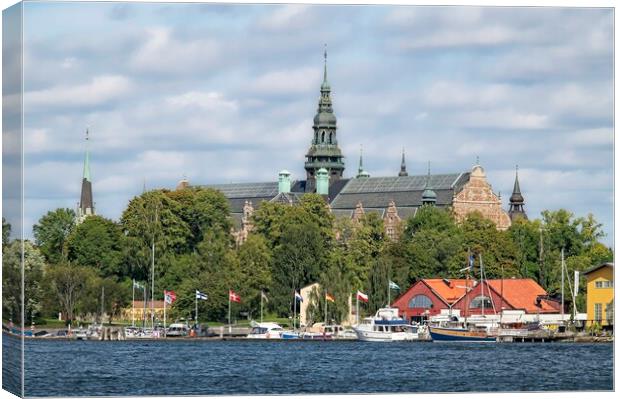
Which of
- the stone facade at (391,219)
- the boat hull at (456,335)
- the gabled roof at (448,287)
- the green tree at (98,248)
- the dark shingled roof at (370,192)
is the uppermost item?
the dark shingled roof at (370,192)

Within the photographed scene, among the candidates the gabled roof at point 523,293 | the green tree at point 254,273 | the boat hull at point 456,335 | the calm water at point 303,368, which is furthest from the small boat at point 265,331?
the gabled roof at point 523,293

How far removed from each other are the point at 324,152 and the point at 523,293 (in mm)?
61731

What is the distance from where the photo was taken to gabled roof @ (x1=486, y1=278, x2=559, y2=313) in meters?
87.5

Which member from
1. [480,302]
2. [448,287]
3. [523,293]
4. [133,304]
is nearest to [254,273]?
[133,304]

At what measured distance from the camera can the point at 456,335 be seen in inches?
3135

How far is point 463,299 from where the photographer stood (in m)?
89.3

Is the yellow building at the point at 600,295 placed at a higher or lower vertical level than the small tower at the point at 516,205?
lower

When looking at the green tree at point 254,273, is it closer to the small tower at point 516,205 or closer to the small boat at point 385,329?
the small boat at point 385,329

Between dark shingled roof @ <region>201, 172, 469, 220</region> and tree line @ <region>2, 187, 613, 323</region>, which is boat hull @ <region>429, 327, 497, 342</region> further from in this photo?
dark shingled roof @ <region>201, 172, 469, 220</region>

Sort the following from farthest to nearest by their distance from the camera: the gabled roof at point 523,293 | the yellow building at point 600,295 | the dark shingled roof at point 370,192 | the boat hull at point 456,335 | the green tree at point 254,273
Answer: the dark shingled roof at point 370,192 → the green tree at point 254,273 → the gabled roof at point 523,293 → the boat hull at point 456,335 → the yellow building at point 600,295

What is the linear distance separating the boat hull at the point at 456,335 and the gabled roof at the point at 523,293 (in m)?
7.41

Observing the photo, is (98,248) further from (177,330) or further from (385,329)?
(385,329)

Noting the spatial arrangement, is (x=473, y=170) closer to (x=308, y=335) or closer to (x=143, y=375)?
(x=308, y=335)

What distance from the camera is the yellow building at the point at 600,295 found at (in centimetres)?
6059
